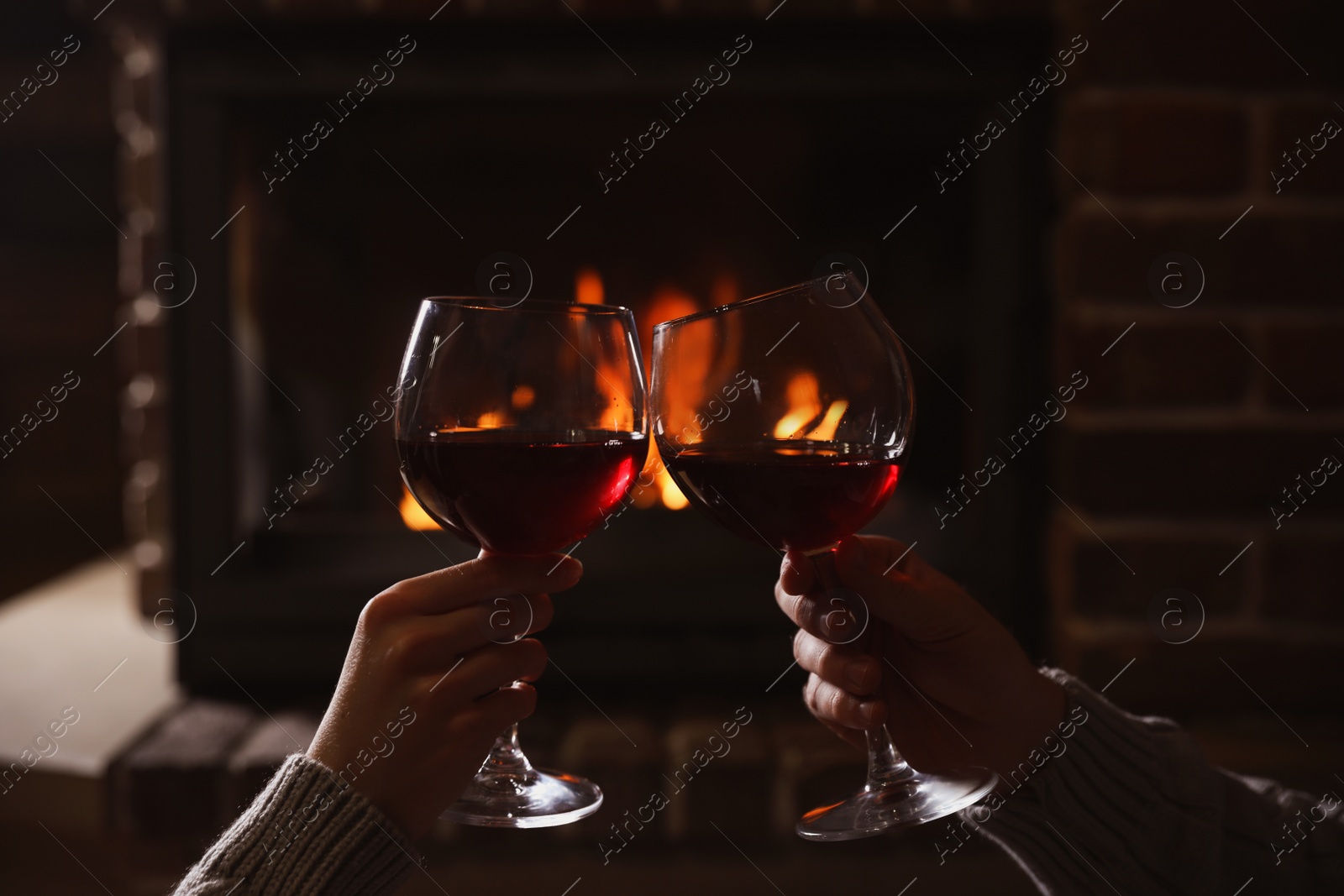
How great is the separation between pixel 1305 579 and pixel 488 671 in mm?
1278

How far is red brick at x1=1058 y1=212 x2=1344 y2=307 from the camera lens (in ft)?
4.61

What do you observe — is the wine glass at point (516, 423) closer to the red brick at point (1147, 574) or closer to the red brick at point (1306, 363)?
the red brick at point (1147, 574)

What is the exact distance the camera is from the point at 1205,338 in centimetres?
141

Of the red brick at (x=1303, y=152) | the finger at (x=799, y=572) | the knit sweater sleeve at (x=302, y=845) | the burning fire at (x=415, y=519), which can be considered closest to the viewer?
the knit sweater sleeve at (x=302, y=845)

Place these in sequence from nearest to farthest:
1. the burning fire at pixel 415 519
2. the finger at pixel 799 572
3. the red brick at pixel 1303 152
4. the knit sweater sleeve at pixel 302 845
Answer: the knit sweater sleeve at pixel 302 845 → the finger at pixel 799 572 → the red brick at pixel 1303 152 → the burning fire at pixel 415 519

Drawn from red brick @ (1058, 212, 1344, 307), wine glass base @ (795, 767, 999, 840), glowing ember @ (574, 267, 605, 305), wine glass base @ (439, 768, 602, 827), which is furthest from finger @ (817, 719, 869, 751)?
glowing ember @ (574, 267, 605, 305)

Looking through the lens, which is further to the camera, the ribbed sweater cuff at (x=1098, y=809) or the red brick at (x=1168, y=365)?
the red brick at (x=1168, y=365)

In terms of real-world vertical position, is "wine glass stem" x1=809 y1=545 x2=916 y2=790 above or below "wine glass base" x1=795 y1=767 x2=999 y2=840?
above

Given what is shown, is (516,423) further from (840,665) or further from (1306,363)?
(1306,363)

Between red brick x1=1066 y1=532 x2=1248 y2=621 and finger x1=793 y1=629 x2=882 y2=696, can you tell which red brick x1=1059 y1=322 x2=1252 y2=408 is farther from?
finger x1=793 y1=629 x2=882 y2=696

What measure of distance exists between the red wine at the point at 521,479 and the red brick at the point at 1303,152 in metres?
1.17

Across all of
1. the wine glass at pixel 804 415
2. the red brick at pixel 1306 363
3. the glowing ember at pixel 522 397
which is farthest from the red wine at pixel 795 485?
the red brick at pixel 1306 363

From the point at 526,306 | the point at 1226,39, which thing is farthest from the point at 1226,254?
the point at 526,306

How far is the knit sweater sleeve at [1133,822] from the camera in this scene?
79 centimetres
